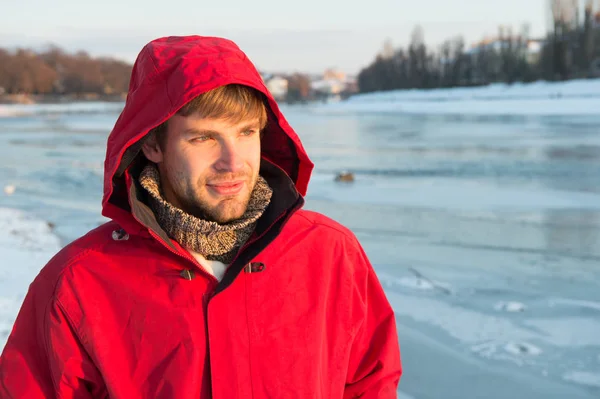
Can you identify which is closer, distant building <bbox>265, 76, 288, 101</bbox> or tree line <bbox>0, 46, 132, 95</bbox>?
tree line <bbox>0, 46, 132, 95</bbox>

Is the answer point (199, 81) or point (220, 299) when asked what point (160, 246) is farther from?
point (199, 81)

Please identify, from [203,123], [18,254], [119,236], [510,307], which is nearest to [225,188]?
[203,123]

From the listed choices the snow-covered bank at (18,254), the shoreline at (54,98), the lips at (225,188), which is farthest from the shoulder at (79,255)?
the shoreline at (54,98)

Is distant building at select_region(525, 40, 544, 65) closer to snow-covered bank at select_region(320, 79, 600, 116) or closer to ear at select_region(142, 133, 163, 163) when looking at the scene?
snow-covered bank at select_region(320, 79, 600, 116)

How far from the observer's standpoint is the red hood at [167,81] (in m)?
1.38

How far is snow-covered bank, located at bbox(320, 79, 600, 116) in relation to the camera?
2684 cm

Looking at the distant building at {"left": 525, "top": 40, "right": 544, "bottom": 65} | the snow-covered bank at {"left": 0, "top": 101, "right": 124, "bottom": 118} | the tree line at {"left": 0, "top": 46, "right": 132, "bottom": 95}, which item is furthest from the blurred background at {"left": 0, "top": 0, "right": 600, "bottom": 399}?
the tree line at {"left": 0, "top": 46, "right": 132, "bottom": 95}

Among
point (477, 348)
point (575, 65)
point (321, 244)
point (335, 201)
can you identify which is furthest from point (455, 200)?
point (575, 65)

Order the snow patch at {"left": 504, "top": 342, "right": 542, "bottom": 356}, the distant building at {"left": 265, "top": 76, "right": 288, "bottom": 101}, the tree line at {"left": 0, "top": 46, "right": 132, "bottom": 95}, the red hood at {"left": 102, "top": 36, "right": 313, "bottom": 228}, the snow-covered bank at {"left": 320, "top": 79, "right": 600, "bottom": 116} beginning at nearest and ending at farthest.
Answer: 1. the red hood at {"left": 102, "top": 36, "right": 313, "bottom": 228}
2. the snow patch at {"left": 504, "top": 342, "right": 542, "bottom": 356}
3. the snow-covered bank at {"left": 320, "top": 79, "right": 600, "bottom": 116}
4. the tree line at {"left": 0, "top": 46, "right": 132, "bottom": 95}
5. the distant building at {"left": 265, "top": 76, "right": 288, "bottom": 101}

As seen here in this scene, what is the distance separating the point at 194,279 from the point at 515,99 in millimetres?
36917

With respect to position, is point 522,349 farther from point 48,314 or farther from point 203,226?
point 48,314

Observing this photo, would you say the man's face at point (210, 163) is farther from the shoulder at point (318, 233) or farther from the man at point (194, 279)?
the shoulder at point (318, 233)

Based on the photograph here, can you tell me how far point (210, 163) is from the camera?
1479 mm

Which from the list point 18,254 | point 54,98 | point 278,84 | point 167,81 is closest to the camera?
point 167,81
